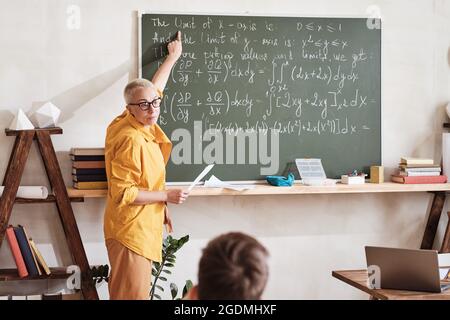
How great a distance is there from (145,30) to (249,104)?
783 mm

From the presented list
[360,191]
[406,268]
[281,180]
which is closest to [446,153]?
[360,191]

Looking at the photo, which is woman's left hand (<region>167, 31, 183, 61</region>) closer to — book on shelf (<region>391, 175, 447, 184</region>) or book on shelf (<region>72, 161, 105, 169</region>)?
book on shelf (<region>72, 161, 105, 169</region>)

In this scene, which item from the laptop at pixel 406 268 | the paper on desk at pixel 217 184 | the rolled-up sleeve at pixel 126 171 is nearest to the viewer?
the laptop at pixel 406 268

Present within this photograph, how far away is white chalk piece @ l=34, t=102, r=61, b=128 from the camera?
3863mm

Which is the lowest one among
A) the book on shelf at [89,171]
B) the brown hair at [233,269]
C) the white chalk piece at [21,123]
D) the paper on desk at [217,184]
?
the brown hair at [233,269]

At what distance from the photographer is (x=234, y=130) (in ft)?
14.0

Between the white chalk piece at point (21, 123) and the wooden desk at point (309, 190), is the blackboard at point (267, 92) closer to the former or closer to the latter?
the wooden desk at point (309, 190)

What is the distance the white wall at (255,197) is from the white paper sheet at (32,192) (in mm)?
190

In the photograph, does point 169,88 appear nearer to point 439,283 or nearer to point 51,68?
point 51,68

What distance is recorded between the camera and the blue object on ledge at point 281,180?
416cm

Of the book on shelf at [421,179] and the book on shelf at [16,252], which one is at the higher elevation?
the book on shelf at [421,179]

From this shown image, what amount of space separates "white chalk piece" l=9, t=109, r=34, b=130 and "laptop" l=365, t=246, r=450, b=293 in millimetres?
2042

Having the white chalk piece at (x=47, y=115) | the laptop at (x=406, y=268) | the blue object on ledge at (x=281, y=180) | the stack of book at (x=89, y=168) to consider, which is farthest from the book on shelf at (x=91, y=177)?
the laptop at (x=406, y=268)
